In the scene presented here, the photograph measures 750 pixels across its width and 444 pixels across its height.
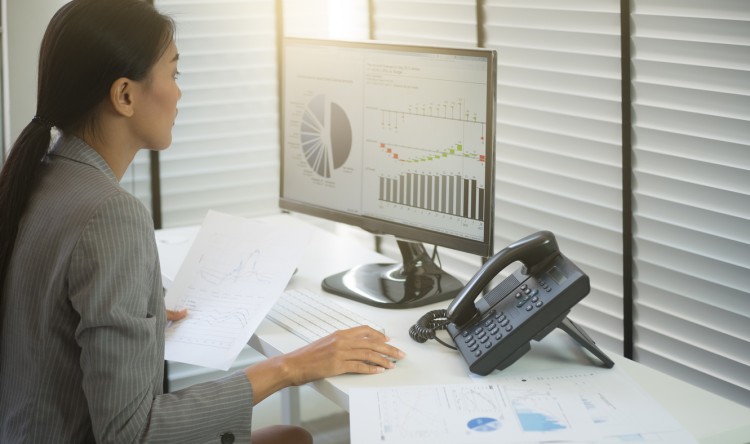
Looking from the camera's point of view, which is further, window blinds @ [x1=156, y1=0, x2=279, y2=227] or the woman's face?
window blinds @ [x1=156, y1=0, x2=279, y2=227]

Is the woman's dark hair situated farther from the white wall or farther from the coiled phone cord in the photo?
the white wall

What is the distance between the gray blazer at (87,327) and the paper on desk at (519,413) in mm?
264

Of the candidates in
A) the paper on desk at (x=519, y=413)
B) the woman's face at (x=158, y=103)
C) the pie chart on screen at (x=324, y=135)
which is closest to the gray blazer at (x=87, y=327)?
the woman's face at (x=158, y=103)

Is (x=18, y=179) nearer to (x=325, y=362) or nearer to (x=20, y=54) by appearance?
(x=325, y=362)

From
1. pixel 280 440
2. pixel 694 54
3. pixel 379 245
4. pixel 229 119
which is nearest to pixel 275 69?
pixel 229 119

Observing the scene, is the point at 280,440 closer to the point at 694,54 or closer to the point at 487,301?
the point at 487,301

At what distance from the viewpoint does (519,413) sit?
1.39m

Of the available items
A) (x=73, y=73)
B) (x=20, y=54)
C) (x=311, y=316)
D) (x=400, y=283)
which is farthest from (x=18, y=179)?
(x=20, y=54)

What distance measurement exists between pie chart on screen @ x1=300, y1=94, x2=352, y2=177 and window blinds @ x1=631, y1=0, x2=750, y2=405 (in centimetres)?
84

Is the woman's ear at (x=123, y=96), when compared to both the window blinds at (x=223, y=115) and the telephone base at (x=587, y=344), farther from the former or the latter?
the window blinds at (x=223, y=115)

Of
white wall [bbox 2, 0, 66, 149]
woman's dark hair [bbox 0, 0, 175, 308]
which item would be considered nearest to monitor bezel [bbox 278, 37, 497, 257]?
woman's dark hair [bbox 0, 0, 175, 308]

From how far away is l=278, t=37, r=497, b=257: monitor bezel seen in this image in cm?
181

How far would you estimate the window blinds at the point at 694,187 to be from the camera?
2146 mm

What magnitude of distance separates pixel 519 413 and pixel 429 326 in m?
0.41
